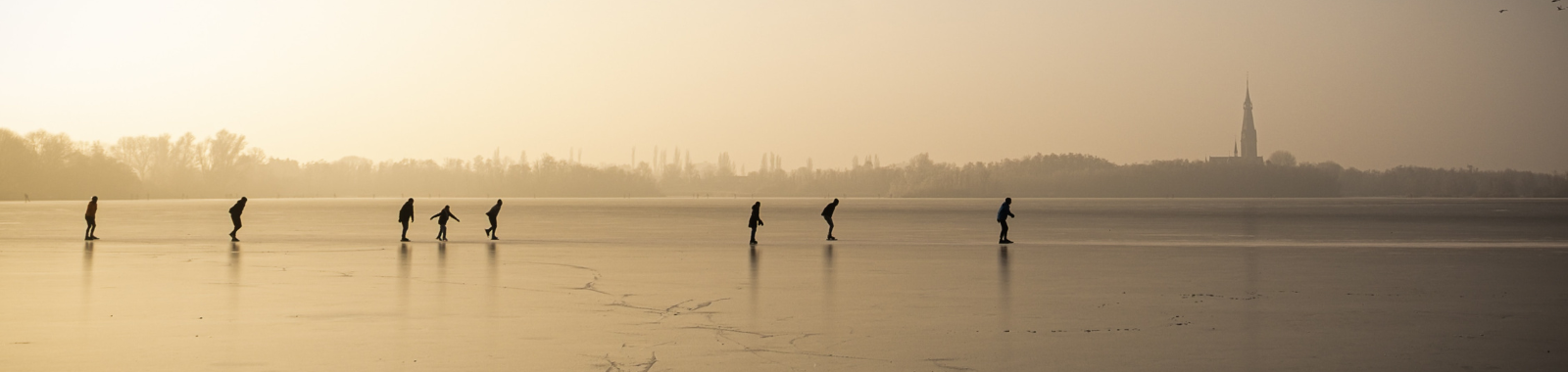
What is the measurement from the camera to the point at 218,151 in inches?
7456

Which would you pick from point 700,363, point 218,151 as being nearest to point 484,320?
point 700,363

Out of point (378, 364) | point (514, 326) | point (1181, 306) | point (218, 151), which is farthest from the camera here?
point (218, 151)

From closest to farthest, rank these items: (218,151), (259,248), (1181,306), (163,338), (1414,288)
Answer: (163,338), (1181,306), (1414,288), (259,248), (218,151)

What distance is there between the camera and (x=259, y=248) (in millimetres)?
26141

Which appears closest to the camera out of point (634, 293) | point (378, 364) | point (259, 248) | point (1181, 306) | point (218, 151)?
point (378, 364)

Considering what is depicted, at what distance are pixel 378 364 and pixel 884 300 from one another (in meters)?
6.78

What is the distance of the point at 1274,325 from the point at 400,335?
27.5 feet

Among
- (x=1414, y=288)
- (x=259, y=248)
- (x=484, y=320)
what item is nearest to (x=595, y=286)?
(x=484, y=320)

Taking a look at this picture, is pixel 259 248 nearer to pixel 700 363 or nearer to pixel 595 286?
pixel 595 286

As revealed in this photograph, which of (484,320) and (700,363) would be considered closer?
(700,363)

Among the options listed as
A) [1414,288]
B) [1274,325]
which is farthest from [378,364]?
[1414,288]

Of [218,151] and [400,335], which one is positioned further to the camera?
[218,151]

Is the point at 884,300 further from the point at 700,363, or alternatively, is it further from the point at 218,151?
the point at 218,151

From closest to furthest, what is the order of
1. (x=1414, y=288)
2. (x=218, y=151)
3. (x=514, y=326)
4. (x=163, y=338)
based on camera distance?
(x=163, y=338), (x=514, y=326), (x=1414, y=288), (x=218, y=151)
